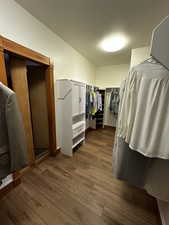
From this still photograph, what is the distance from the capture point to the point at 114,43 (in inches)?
85.5

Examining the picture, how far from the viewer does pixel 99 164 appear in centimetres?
192

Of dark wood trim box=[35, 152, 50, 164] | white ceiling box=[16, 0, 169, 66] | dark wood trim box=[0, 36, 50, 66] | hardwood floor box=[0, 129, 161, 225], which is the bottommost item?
hardwood floor box=[0, 129, 161, 225]

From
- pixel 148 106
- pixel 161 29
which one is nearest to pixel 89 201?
pixel 148 106

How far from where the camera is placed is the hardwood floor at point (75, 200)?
3.45 feet

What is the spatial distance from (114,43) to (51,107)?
1994mm

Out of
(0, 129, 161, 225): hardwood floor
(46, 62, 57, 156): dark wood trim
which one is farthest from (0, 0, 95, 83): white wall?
(0, 129, 161, 225): hardwood floor

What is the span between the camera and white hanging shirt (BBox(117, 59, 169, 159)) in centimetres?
56

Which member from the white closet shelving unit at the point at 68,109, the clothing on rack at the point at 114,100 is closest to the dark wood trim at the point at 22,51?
the white closet shelving unit at the point at 68,109

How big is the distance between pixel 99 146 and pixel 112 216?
1.54m

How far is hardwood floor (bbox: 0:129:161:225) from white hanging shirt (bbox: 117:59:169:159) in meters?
1.06

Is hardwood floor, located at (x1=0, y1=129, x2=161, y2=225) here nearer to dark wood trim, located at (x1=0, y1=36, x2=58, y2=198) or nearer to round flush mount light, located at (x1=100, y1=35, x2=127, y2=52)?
dark wood trim, located at (x1=0, y1=36, x2=58, y2=198)

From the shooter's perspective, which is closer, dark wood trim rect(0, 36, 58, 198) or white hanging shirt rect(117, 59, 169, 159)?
white hanging shirt rect(117, 59, 169, 159)

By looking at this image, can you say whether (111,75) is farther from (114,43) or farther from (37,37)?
(37,37)

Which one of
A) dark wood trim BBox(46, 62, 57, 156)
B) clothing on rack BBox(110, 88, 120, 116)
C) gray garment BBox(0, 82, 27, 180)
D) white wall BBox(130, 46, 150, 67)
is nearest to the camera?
gray garment BBox(0, 82, 27, 180)
